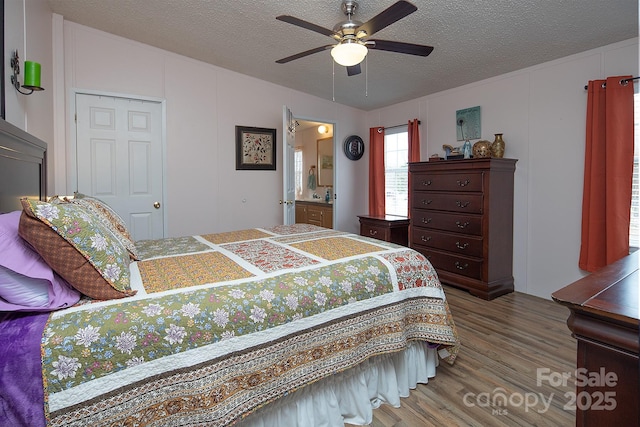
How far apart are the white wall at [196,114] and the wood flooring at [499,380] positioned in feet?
9.38

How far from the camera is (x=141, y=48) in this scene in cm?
355

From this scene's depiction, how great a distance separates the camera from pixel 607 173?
2.77 metres

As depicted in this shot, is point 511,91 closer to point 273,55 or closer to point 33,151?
point 273,55

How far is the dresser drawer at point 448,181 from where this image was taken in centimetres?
335

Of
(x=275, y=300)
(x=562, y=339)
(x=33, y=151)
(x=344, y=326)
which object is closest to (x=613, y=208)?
(x=562, y=339)

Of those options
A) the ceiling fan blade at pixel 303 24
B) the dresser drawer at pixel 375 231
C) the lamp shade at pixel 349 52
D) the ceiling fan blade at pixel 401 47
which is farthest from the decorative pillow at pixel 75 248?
the dresser drawer at pixel 375 231

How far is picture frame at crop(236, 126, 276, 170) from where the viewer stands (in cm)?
420


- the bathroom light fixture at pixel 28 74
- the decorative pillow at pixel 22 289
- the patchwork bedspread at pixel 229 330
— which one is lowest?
the patchwork bedspread at pixel 229 330

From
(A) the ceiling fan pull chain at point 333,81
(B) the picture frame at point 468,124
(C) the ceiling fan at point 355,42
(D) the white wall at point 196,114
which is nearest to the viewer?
(C) the ceiling fan at point 355,42

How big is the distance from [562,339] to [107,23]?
191 inches

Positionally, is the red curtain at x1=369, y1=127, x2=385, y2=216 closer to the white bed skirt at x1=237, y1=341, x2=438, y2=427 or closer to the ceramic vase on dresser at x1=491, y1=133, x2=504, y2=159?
the ceramic vase on dresser at x1=491, y1=133, x2=504, y2=159

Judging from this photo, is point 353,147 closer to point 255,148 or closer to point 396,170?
point 396,170

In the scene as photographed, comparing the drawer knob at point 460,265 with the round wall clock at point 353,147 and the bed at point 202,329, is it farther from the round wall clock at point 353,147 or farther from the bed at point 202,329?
the round wall clock at point 353,147

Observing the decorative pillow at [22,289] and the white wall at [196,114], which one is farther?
the white wall at [196,114]
